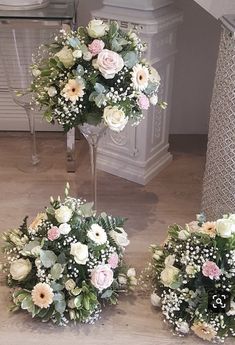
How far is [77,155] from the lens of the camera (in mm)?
2773

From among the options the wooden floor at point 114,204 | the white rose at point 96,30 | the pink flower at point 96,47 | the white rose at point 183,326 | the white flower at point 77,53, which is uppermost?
the white rose at point 96,30

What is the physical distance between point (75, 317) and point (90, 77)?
32.2 inches

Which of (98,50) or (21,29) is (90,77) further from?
(21,29)

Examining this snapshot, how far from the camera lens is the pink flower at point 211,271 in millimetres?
1541

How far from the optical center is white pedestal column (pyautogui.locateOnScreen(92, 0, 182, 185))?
2205 millimetres

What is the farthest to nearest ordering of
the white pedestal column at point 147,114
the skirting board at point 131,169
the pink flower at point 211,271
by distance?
the skirting board at point 131,169 < the white pedestal column at point 147,114 < the pink flower at point 211,271

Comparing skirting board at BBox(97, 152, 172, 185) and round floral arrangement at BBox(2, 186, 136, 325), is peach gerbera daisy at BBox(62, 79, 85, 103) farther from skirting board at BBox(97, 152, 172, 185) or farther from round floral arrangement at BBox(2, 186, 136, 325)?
skirting board at BBox(97, 152, 172, 185)

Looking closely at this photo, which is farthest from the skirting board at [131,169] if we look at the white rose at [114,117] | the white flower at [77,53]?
the white flower at [77,53]

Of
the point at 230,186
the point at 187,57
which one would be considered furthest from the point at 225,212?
the point at 187,57

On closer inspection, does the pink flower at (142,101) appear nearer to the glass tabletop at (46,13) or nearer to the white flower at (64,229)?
the white flower at (64,229)

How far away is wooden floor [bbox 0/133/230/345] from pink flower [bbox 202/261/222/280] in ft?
0.75

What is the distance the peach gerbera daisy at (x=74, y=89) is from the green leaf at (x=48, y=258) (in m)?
0.53

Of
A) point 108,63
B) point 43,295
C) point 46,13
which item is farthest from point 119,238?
point 46,13

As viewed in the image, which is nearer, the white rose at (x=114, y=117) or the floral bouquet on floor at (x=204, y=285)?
the floral bouquet on floor at (x=204, y=285)
